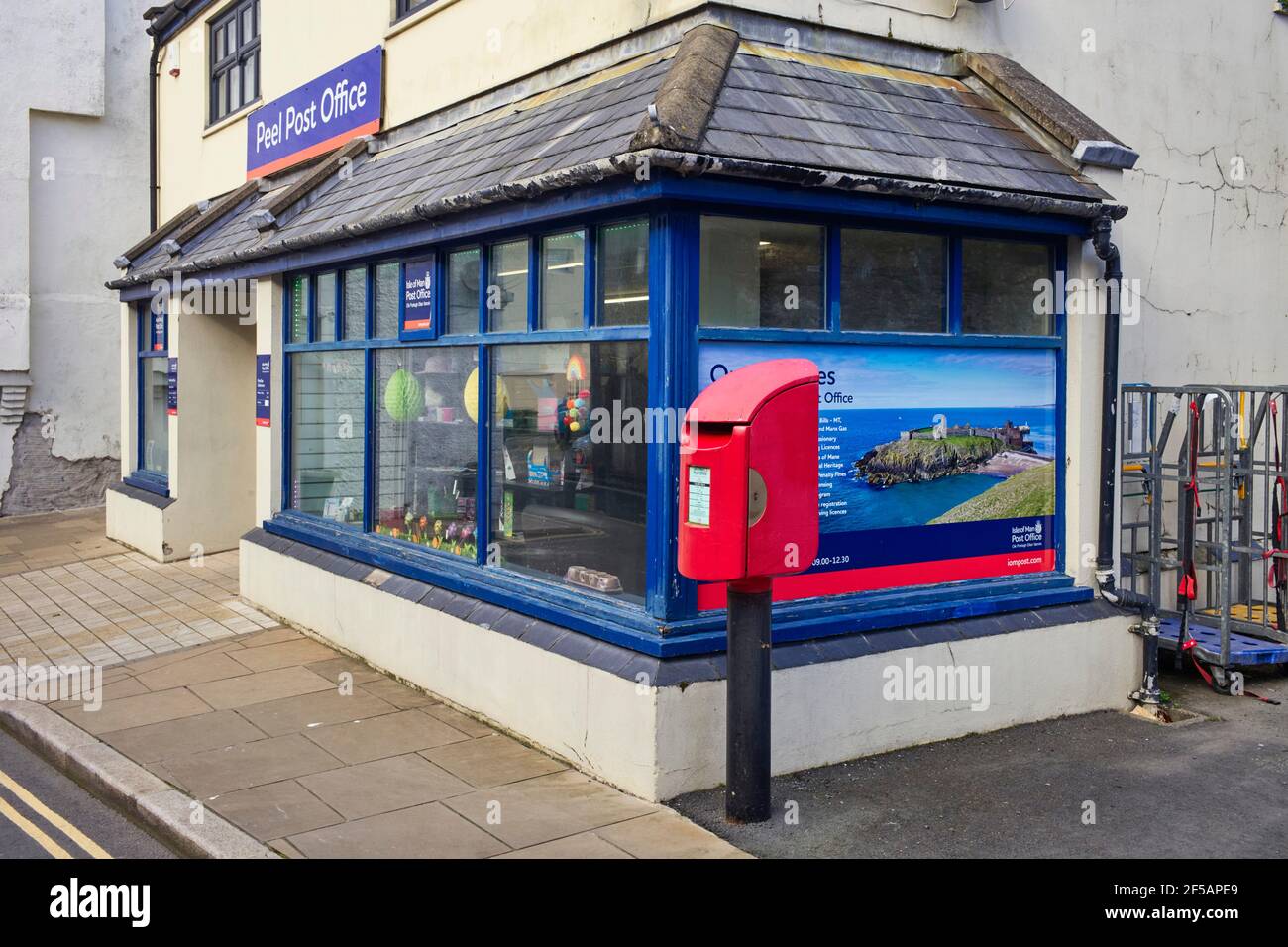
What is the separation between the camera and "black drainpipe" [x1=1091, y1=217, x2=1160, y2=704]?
7.51m

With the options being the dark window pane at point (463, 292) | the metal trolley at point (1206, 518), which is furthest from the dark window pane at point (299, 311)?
the metal trolley at point (1206, 518)

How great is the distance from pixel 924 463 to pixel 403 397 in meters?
4.01

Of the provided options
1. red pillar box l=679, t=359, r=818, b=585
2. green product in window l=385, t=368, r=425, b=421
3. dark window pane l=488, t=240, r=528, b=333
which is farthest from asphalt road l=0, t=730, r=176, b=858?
dark window pane l=488, t=240, r=528, b=333

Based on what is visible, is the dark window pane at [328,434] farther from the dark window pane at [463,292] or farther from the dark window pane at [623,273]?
the dark window pane at [623,273]

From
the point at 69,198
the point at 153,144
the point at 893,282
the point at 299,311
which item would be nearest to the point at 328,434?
the point at 299,311

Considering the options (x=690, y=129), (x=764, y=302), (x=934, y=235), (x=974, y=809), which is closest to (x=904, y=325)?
(x=934, y=235)

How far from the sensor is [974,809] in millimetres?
5828

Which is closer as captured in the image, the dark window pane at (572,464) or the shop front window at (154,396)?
the dark window pane at (572,464)

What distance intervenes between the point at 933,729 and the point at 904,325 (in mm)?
2269

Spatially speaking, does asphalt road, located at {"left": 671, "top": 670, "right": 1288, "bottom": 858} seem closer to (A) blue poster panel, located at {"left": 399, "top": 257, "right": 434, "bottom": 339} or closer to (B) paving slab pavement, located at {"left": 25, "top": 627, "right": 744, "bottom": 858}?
(B) paving slab pavement, located at {"left": 25, "top": 627, "right": 744, "bottom": 858}

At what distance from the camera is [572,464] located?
23.0 feet

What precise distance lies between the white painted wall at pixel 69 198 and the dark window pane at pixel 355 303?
958cm

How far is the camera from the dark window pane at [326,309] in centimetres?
996
